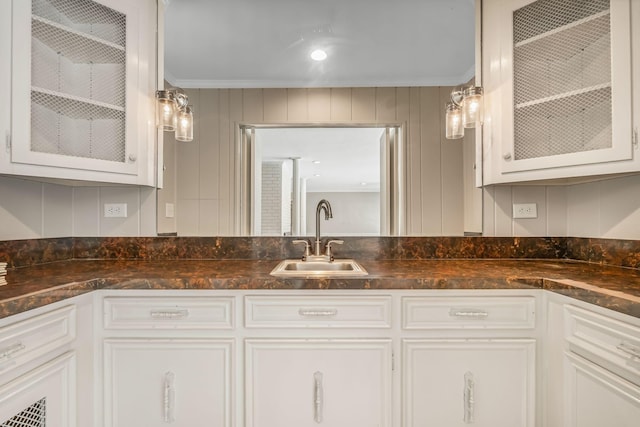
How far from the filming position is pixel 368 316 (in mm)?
1202

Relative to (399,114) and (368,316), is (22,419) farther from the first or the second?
(399,114)

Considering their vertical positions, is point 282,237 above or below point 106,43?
below

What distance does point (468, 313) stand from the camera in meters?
1.20

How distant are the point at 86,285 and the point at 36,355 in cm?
25

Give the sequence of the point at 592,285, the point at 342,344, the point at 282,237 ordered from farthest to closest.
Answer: the point at 282,237, the point at 342,344, the point at 592,285

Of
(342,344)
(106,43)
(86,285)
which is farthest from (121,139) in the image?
(342,344)

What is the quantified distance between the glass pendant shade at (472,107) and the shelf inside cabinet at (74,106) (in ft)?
5.96

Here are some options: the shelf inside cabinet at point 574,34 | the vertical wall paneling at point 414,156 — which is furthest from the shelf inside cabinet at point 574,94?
the vertical wall paneling at point 414,156

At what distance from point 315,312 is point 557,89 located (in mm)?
1512

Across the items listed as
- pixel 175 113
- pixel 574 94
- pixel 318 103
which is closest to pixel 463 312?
pixel 574 94

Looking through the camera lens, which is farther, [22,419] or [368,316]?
[368,316]

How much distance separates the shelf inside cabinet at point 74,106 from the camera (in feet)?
4.37

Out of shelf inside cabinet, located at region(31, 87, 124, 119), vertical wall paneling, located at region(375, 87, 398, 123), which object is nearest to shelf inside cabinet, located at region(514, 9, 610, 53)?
vertical wall paneling, located at region(375, 87, 398, 123)

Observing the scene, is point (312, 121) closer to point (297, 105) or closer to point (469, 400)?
point (297, 105)
